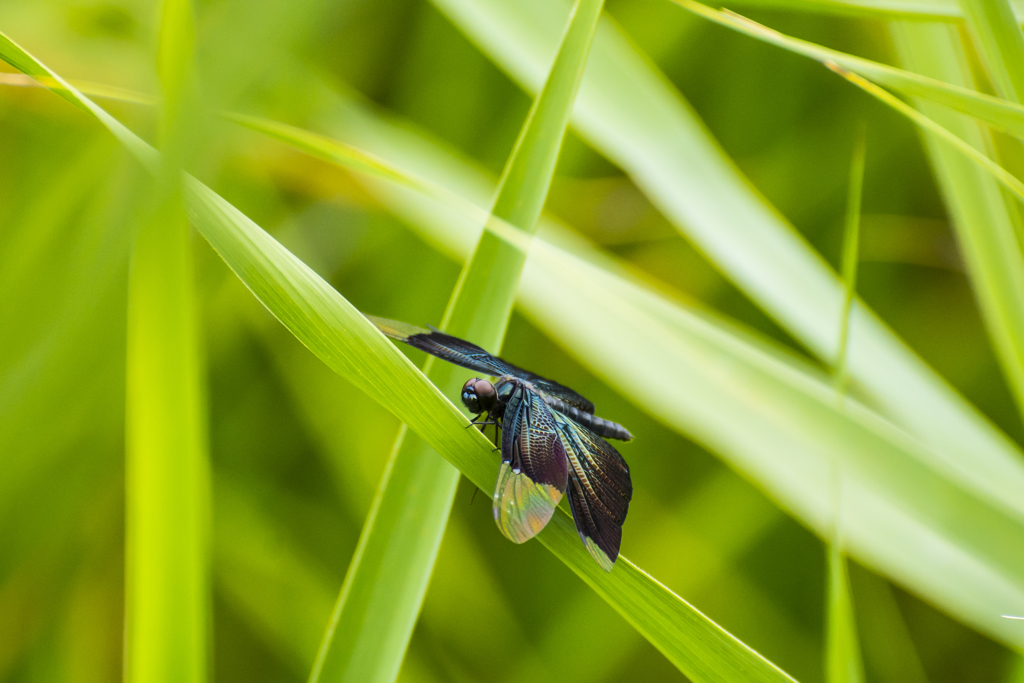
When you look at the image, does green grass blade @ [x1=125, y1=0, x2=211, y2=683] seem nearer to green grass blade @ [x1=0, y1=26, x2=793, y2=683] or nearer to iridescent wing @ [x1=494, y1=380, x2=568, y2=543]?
green grass blade @ [x1=0, y1=26, x2=793, y2=683]

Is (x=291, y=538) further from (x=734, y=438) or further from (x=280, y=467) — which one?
(x=734, y=438)

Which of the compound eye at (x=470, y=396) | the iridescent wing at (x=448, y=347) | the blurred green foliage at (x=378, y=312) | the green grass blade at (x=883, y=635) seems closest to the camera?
the iridescent wing at (x=448, y=347)

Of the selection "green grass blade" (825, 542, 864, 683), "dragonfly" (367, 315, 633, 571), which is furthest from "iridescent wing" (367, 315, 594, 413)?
"green grass blade" (825, 542, 864, 683)

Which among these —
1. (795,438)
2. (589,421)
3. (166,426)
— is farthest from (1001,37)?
(166,426)

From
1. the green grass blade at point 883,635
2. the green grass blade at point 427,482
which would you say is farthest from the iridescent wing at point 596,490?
the green grass blade at point 883,635

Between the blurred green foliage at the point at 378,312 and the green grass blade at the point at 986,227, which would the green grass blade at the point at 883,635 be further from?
the green grass blade at the point at 986,227

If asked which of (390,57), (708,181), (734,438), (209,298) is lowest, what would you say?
(209,298)

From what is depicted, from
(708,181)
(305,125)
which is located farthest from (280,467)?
(708,181)

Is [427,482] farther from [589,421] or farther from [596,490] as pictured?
[589,421]
